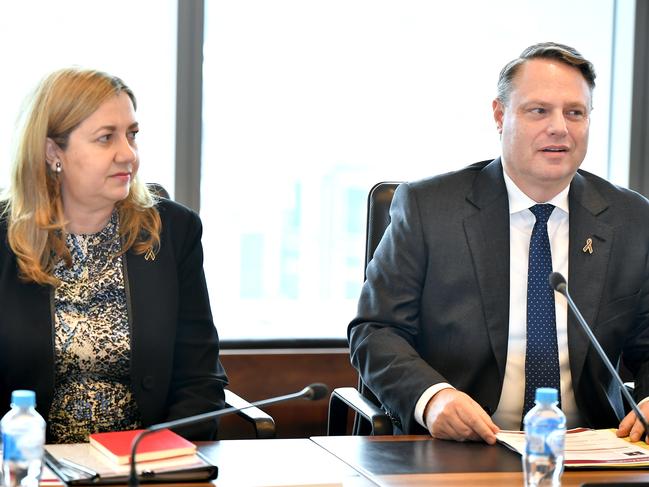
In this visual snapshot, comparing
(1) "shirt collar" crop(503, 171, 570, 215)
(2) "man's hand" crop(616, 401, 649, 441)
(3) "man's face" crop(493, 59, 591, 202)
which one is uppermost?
(3) "man's face" crop(493, 59, 591, 202)

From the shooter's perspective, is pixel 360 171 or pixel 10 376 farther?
pixel 360 171

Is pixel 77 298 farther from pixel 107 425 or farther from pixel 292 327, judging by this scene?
pixel 292 327

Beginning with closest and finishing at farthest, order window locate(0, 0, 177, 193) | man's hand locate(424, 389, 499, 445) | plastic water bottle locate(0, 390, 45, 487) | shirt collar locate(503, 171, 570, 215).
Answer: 1. plastic water bottle locate(0, 390, 45, 487)
2. man's hand locate(424, 389, 499, 445)
3. shirt collar locate(503, 171, 570, 215)
4. window locate(0, 0, 177, 193)

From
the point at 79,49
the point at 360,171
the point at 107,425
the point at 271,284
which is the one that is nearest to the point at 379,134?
the point at 360,171

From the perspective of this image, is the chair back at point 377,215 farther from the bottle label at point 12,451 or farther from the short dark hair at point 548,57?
the bottle label at point 12,451

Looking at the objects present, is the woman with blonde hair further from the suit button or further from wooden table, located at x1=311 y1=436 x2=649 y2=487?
wooden table, located at x1=311 y1=436 x2=649 y2=487

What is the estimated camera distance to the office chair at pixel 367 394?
255cm

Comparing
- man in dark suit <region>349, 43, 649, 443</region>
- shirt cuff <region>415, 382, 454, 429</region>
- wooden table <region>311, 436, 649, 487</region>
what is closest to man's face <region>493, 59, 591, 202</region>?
man in dark suit <region>349, 43, 649, 443</region>

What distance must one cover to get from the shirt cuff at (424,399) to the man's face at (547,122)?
64 centimetres

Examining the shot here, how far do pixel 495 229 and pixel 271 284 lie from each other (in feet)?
4.12

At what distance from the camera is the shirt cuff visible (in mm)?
2314

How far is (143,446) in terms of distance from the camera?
6.23ft

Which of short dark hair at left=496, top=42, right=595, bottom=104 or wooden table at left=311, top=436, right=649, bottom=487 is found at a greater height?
short dark hair at left=496, top=42, right=595, bottom=104

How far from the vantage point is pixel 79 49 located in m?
3.40
